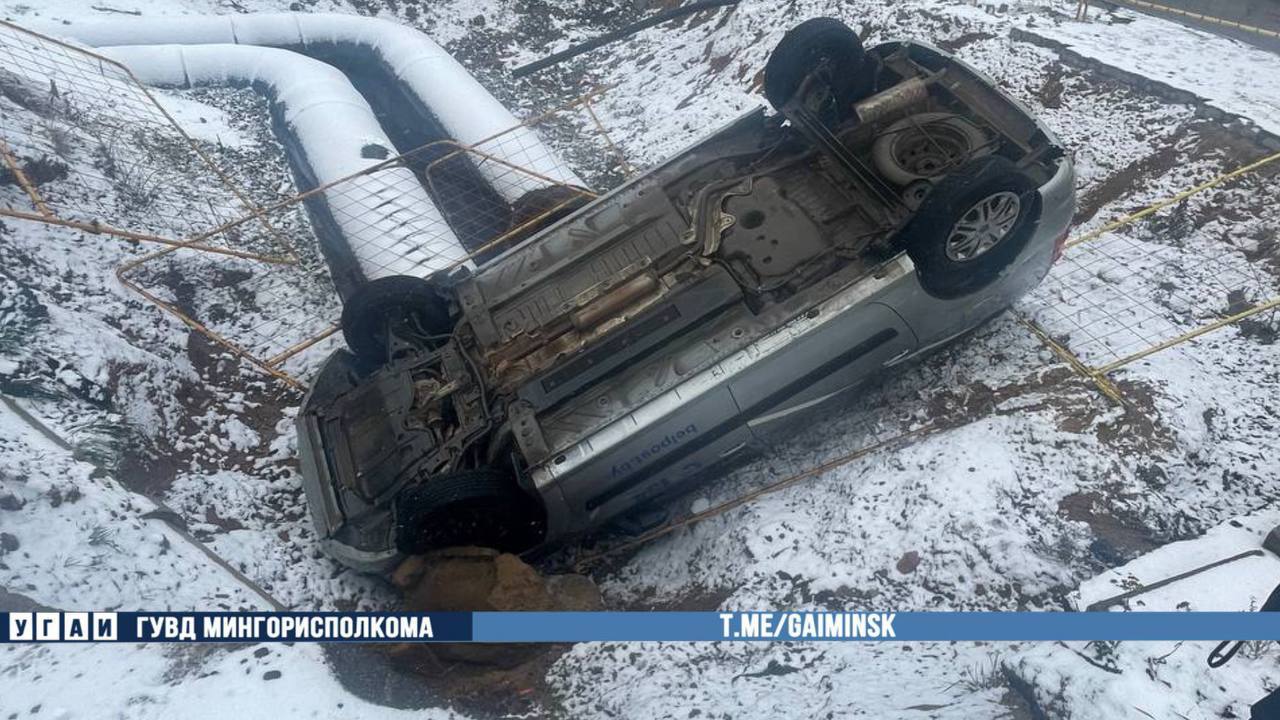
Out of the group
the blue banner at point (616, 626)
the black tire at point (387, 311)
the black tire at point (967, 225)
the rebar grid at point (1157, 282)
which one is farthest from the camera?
the rebar grid at point (1157, 282)

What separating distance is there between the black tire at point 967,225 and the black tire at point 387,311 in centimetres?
351

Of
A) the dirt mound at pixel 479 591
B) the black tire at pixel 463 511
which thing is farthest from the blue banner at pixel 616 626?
the black tire at pixel 463 511

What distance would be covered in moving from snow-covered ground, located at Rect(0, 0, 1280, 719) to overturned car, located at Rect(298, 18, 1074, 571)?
64cm

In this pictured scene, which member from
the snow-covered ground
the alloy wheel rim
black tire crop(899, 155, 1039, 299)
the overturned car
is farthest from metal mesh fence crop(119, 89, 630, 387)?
the alloy wheel rim

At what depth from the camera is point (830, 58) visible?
20.9 ft

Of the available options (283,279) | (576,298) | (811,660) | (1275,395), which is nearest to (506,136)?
(283,279)

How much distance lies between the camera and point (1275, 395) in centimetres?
562

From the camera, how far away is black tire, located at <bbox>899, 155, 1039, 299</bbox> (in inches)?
199

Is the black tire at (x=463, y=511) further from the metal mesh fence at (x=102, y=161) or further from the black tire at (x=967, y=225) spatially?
the metal mesh fence at (x=102, y=161)

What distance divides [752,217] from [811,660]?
310 centimetres

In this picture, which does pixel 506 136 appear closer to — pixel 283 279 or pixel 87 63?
pixel 283 279

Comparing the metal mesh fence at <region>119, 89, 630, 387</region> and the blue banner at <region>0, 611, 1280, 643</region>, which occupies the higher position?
the metal mesh fence at <region>119, 89, 630, 387</region>

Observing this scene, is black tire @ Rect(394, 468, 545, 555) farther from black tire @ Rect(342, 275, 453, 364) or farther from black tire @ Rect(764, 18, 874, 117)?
black tire @ Rect(764, 18, 874, 117)

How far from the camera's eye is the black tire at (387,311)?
5.96 m
